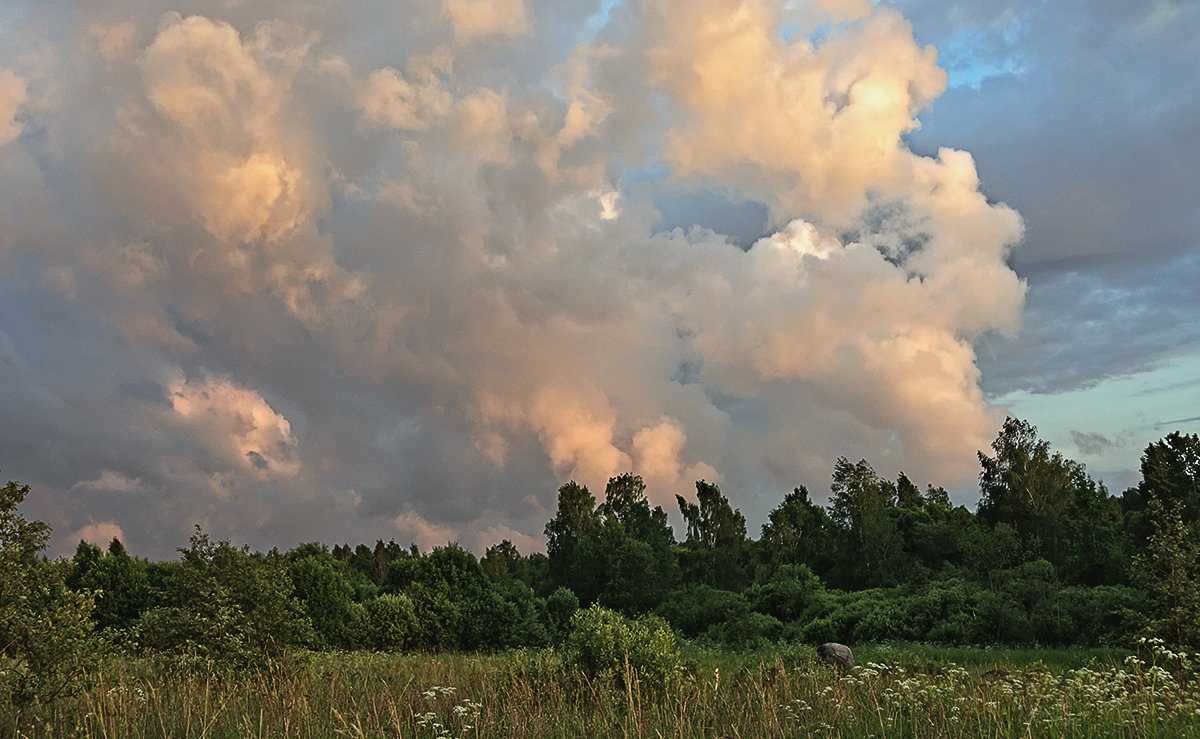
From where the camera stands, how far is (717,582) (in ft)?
177

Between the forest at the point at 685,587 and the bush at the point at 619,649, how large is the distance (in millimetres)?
45

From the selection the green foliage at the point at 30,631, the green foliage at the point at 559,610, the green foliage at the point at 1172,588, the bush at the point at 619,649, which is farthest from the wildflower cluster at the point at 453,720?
the green foliage at the point at 559,610

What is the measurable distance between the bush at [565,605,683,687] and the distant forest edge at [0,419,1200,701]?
118cm

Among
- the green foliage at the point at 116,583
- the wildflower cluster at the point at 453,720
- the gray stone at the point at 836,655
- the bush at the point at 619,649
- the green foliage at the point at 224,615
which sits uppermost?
the green foliage at the point at 116,583

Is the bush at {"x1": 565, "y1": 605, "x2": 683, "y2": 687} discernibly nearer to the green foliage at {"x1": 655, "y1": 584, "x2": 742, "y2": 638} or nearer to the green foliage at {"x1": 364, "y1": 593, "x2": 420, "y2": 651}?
the green foliage at {"x1": 364, "y1": 593, "x2": 420, "y2": 651}

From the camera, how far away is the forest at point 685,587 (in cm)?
1310

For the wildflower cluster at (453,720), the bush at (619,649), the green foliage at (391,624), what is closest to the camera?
the wildflower cluster at (453,720)

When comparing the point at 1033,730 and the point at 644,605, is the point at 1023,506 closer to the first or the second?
the point at 644,605

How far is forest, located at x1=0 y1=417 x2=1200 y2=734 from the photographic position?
43.0 ft

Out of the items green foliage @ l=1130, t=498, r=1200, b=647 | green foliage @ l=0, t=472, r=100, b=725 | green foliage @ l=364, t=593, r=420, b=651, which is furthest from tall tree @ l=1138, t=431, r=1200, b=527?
green foliage @ l=0, t=472, r=100, b=725

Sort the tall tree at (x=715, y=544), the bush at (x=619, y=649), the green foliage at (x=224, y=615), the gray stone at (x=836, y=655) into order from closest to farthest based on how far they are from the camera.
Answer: the bush at (x=619, y=649) < the green foliage at (x=224, y=615) < the gray stone at (x=836, y=655) < the tall tree at (x=715, y=544)

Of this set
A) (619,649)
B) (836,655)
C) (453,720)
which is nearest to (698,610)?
(836,655)

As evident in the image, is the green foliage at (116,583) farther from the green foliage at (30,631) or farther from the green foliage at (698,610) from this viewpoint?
the green foliage at (30,631)

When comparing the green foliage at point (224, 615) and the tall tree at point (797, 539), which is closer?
the green foliage at point (224, 615)
